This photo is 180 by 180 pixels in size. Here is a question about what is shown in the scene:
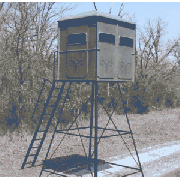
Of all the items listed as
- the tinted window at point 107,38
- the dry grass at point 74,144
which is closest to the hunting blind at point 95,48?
the tinted window at point 107,38

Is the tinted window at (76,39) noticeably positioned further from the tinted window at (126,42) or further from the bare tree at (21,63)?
the bare tree at (21,63)

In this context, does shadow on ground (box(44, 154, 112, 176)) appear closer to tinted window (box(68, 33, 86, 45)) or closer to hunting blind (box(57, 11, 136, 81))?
hunting blind (box(57, 11, 136, 81))

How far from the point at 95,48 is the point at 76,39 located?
73 centimetres

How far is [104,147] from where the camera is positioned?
36.9 feet

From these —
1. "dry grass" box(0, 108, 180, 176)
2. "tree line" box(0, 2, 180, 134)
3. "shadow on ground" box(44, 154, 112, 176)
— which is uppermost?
"tree line" box(0, 2, 180, 134)

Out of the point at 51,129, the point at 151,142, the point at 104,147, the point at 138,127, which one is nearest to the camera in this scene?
the point at 104,147

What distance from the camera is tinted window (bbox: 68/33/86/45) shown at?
23.5 feet

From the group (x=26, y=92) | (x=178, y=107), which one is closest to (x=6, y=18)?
(x=26, y=92)

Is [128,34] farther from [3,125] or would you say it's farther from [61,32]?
[3,125]

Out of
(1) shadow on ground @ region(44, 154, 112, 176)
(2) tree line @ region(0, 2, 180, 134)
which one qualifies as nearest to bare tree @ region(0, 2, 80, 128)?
(2) tree line @ region(0, 2, 180, 134)

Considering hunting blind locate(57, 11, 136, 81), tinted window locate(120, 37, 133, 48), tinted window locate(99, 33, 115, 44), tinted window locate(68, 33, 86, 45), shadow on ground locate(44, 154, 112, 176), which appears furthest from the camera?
shadow on ground locate(44, 154, 112, 176)

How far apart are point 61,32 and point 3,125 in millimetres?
7256

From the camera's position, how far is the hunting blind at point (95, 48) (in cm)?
692

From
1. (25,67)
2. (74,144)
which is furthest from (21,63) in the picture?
(74,144)
